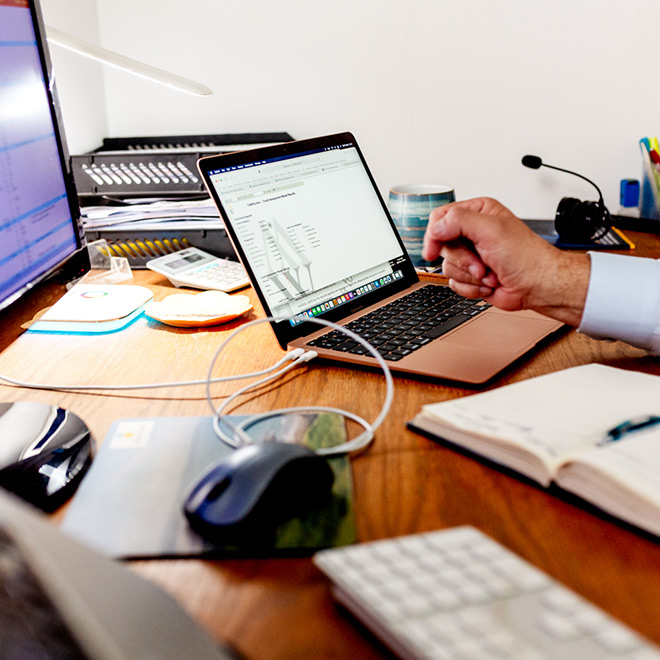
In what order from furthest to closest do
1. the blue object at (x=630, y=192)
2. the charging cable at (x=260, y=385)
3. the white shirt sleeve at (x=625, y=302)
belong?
1. the blue object at (x=630, y=192)
2. the white shirt sleeve at (x=625, y=302)
3. the charging cable at (x=260, y=385)

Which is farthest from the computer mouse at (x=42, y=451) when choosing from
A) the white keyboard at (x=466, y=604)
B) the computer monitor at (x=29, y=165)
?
the white keyboard at (x=466, y=604)

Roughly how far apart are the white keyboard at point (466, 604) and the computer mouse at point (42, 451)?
0.84ft

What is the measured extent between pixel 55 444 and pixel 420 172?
1.29 metres

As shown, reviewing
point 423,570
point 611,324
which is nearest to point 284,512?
point 423,570

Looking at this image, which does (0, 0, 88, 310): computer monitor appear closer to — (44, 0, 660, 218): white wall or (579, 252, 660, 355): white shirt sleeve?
(579, 252, 660, 355): white shirt sleeve

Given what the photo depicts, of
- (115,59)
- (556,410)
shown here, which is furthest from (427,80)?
(556,410)

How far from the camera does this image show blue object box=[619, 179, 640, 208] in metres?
1.53

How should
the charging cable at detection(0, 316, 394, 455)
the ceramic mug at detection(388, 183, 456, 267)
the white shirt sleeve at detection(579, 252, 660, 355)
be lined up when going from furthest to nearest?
the ceramic mug at detection(388, 183, 456, 267) < the white shirt sleeve at detection(579, 252, 660, 355) < the charging cable at detection(0, 316, 394, 455)

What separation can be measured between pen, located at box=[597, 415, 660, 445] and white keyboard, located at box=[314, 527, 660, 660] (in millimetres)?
165

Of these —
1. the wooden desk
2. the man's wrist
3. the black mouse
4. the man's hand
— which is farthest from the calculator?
the black mouse

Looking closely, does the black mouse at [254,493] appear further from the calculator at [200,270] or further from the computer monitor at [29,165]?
the calculator at [200,270]

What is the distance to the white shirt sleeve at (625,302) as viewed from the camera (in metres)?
0.83

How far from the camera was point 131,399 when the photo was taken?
0.76 m

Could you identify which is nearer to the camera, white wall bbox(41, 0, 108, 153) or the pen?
the pen
